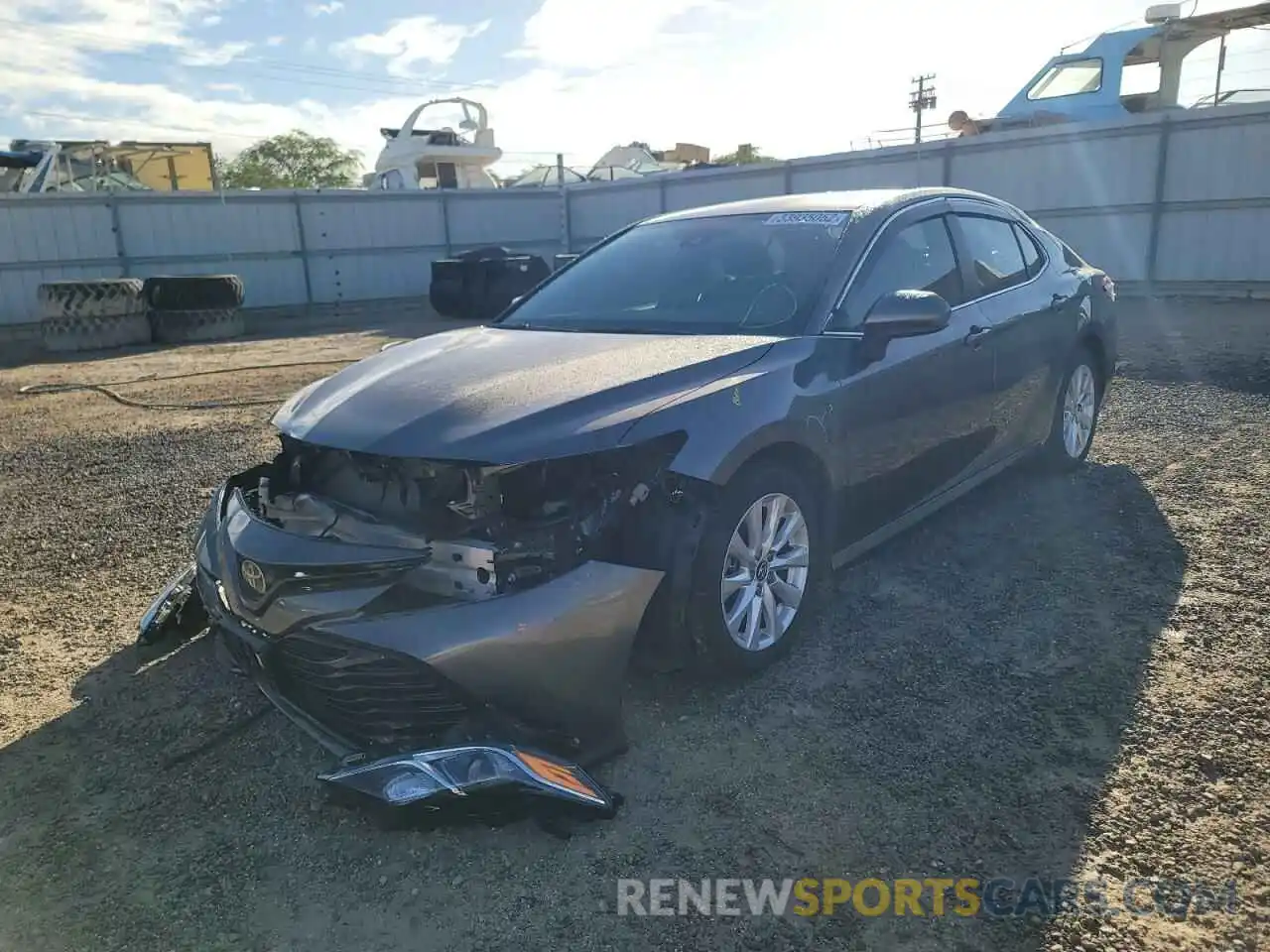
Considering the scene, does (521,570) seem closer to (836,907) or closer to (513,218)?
(836,907)

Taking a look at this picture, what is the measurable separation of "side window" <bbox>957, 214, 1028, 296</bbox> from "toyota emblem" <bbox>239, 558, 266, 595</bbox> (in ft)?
11.0

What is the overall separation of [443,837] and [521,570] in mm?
759

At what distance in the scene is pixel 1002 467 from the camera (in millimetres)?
4625

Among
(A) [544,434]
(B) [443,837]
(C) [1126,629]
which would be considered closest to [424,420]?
(A) [544,434]

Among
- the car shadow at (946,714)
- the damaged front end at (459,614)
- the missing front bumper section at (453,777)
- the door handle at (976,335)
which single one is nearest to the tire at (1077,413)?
the car shadow at (946,714)

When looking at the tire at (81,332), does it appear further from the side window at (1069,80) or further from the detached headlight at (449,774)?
the side window at (1069,80)

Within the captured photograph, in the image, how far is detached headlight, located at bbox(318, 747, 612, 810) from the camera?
217 cm

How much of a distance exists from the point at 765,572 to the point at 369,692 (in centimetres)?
137

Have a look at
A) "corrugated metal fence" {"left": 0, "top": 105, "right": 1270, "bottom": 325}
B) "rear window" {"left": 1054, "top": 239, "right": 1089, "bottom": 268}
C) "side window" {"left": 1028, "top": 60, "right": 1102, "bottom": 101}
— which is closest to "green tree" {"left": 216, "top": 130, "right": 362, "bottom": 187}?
"corrugated metal fence" {"left": 0, "top": 105, "right": 1270, "bottom": 325}

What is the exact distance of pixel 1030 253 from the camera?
4.85m

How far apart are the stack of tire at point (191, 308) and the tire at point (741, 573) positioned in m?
14.3

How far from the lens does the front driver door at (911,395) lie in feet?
11.3

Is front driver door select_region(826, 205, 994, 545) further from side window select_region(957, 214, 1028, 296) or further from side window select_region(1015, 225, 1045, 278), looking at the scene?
side window select_region(1015, 225, 1045, 278)

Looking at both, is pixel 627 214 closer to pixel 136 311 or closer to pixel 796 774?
pixel 136 311
